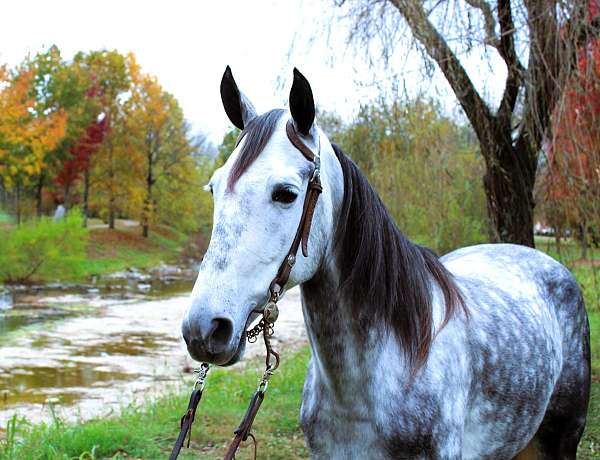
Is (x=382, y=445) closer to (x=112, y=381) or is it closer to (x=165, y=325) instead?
(x=112, y=381)

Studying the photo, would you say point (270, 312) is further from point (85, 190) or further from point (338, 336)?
point (85, 190)

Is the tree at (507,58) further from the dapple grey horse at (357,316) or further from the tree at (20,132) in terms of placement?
the tree at (20,132)

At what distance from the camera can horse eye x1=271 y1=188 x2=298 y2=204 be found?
68.9 inches

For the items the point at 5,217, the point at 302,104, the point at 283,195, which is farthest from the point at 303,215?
the point at 5,217

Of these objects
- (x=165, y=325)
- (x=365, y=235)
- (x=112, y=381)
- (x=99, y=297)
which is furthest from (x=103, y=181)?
(x=365, y=235)

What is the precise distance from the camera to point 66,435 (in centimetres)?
456

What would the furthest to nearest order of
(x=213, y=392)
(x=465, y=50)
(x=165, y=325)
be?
(x=165, y=325) → (x=213, y=392) → (x=465, y=50)

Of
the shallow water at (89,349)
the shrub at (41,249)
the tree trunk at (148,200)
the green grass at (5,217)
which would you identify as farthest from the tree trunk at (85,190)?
the shallow water at (89,349)

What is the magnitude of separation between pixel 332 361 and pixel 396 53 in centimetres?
384

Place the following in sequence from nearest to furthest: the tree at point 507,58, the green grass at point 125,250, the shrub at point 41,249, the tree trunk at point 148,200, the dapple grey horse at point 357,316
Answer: the dapple grey horse at point 357,316 → the tree at point 507,58 → the shrub at point 41,249 → the green grass at point 125,250 → the tree trunk at point 148,200

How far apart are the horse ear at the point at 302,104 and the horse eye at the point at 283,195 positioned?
0.23m

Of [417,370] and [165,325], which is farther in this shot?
[165,325]

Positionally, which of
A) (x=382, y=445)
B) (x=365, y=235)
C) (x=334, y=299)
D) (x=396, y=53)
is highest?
(x=396, y=53)

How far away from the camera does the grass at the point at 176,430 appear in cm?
438
